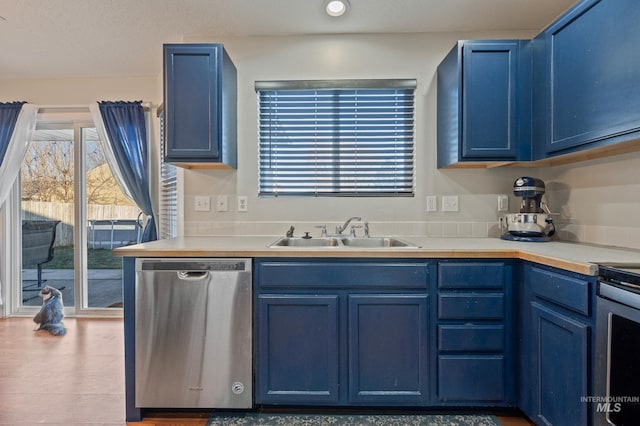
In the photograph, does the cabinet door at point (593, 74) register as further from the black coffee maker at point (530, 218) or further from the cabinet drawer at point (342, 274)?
the cabinet drawer at point (342, 274)

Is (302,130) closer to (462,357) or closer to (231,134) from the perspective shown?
(231,134)

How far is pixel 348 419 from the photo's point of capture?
1.74 m

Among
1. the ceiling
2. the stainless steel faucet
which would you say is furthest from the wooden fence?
the stainless steel faucet

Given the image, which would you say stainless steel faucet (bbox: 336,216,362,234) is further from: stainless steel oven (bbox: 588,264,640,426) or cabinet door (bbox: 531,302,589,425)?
stainless steel oven (bbox: 588,264,640,426)

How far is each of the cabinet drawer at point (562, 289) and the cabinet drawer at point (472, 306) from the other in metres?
0.19

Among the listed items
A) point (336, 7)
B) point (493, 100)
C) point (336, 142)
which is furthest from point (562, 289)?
point (336, 7)

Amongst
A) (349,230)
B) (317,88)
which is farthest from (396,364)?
(317,88)

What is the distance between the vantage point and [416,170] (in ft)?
8.02

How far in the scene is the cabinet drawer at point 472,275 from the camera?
1.70 meters

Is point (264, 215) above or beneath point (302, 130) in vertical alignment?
beneath

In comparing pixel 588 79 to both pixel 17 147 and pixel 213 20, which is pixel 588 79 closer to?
pixel 213 20

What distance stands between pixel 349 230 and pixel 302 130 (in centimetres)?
86

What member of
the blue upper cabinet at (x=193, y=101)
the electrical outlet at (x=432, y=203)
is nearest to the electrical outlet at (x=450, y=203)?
the electrical outlet at (x=432, y=203)

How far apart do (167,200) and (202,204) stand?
31.8 inches
